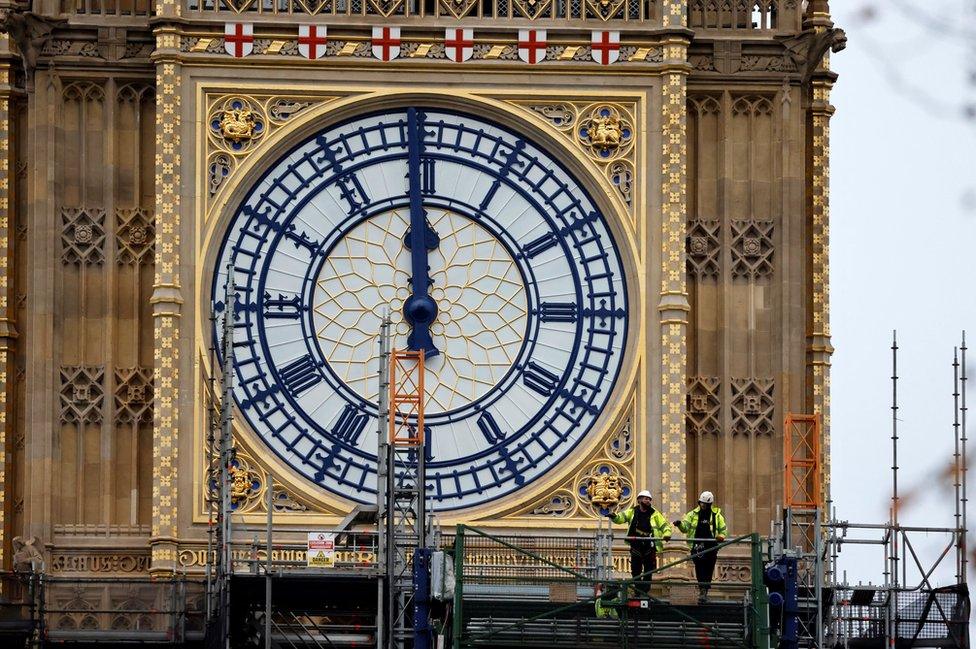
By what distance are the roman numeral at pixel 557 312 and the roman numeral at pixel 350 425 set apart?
8.19ft

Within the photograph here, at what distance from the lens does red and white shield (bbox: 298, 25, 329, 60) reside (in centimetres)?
3120

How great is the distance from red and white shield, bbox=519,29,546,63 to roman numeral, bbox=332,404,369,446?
4854 mm

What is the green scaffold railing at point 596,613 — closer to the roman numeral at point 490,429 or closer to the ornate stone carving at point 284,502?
the roman numeral at point 490,429

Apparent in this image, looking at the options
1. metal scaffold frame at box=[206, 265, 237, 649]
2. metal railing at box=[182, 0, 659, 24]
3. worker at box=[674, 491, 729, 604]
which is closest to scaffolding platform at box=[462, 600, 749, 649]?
worker at box=[674, 491, 729, 604]

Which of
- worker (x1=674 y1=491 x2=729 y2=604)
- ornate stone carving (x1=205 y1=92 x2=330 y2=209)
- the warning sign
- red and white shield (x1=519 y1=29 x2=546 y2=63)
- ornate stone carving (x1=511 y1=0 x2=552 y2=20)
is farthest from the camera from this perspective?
ornate stone carving (x1=511 y1=0 x2=552 y2=20)

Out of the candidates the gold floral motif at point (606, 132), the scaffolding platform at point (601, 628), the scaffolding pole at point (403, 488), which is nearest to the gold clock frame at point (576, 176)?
the gold floral motif at point (606, 132)

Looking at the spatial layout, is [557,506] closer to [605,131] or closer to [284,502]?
[284,502]

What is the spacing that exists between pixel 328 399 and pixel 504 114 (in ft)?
13.5

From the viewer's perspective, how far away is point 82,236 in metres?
31.1

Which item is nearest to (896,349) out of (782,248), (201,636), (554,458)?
(782,248)

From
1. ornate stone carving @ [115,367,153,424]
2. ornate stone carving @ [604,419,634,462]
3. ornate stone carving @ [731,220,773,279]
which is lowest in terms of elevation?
ornate stone carving @ [604,419,634,462]

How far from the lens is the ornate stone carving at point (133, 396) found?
30.9 m

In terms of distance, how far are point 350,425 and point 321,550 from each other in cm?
227

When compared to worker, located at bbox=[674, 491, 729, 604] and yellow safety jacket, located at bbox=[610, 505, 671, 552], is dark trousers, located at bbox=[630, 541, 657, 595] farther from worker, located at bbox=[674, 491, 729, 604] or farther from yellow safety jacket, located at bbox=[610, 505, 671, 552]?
worker, located at bbox=[674, 491, 729, 604]
